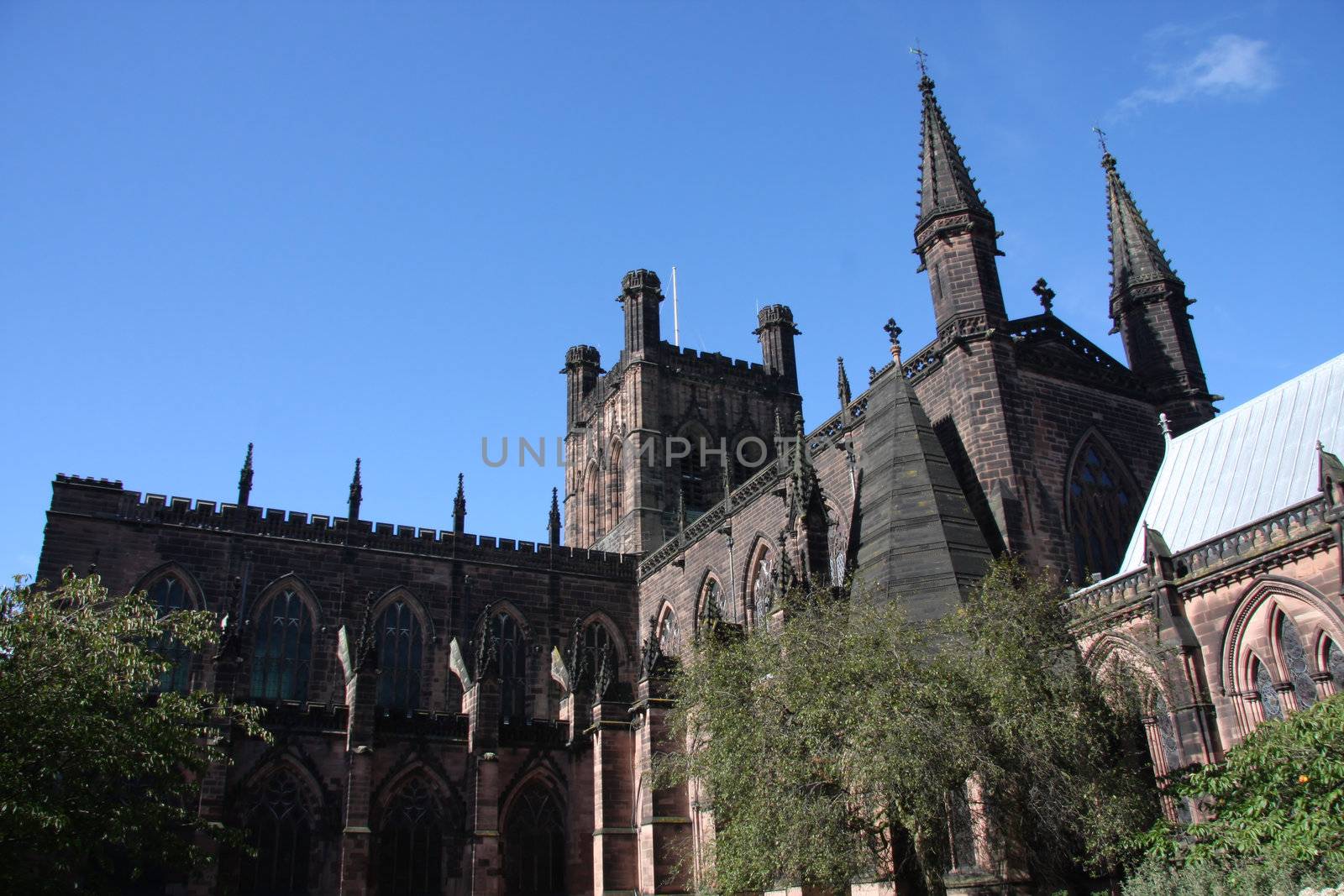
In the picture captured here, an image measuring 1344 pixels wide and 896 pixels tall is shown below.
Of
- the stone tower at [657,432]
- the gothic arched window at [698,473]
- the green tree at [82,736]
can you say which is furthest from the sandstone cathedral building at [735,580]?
the green tree at [82,736]

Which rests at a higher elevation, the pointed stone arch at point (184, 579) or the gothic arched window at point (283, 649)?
the pointed stone arch at point (184, 579)

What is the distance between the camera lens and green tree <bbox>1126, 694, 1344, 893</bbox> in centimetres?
1384

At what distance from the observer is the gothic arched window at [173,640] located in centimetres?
2980

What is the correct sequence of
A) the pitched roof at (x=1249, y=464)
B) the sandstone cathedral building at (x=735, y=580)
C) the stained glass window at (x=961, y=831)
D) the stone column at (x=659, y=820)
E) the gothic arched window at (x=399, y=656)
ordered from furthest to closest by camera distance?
the gothic arched window at (x=399, y=656) < the stone column at (x=659, y=820) < the pitched roof at (x=1249, y=464) < the sandstone cathedral building at (x=735, y=580) < the stained glass window at (x=961, y=831)

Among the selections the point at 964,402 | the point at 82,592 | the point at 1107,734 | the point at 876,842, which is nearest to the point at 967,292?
the point at 964,402

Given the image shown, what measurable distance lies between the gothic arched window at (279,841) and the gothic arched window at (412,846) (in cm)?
171

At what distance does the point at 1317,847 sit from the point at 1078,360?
1447 cm

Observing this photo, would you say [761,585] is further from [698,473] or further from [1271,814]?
[1271,814]

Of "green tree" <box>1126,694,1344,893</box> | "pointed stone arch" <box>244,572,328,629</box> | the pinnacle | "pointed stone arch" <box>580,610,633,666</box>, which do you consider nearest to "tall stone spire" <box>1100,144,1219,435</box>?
the pinnacle

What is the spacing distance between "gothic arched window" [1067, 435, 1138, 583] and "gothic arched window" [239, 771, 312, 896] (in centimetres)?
1805

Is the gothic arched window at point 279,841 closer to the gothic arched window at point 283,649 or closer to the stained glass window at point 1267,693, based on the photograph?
the gothic arched window at point 283,649

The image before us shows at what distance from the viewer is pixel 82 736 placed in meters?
15.4

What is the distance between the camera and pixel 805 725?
1653 centimetres

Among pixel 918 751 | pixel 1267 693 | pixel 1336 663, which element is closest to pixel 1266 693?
pixel 1267 693
